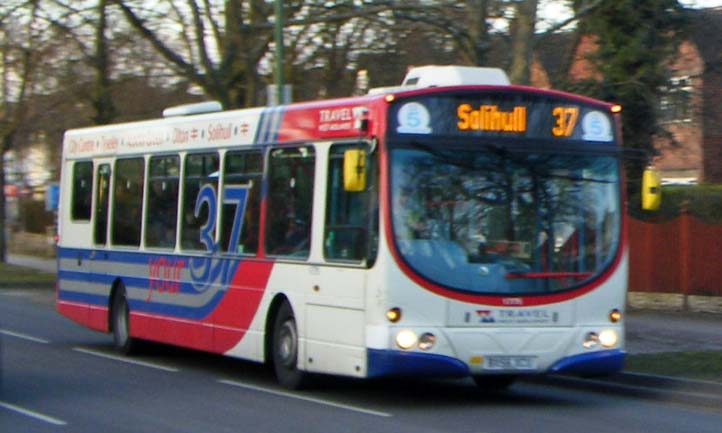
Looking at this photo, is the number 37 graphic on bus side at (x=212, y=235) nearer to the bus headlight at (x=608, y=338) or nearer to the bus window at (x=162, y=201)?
the bus window at (x=162, y=201)

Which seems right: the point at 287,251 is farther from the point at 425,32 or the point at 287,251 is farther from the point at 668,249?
the point at 668,249

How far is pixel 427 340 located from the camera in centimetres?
1168

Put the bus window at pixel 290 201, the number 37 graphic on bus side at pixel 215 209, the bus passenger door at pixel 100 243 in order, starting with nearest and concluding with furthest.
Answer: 1. the bus window at pixel 290 201
2. the number 37 graphic on bus side at pixel 215 209
3. the bus passenger door at pixel 100 243

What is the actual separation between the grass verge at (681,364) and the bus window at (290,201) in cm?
389

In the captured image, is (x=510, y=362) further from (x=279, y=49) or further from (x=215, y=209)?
(x=279, y=49)

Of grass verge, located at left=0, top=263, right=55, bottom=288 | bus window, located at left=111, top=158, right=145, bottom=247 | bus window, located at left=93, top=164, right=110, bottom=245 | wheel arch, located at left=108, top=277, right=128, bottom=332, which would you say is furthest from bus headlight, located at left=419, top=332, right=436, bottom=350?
grass verge, located at left=0, top=263, right=55, bottom=288

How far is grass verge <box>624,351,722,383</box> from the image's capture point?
13797 millimetres

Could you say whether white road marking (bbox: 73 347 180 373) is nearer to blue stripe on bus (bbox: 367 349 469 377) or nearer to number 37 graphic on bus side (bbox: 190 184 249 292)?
number 37 graphic on bus side (bbox: 190 184 249 292)

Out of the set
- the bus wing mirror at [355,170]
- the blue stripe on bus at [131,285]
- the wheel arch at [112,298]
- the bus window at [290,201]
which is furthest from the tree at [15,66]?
the bus wing mirror at [355,170]

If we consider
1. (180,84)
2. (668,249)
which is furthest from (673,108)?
(180,84)

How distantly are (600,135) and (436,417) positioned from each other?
3.15 metres

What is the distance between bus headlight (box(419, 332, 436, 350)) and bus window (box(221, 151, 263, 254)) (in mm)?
2944

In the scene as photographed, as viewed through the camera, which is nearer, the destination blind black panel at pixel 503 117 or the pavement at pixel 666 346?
the destination blind black panel at pixel 503 117

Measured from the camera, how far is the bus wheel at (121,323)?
1705 centimetres
